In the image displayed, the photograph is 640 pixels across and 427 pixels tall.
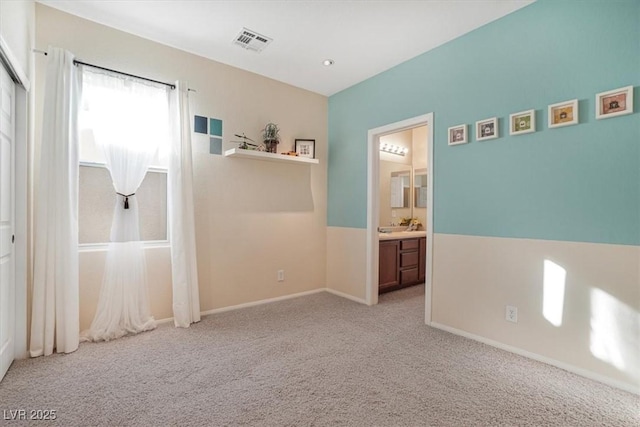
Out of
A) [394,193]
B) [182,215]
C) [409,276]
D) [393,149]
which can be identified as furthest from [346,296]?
[393,149]

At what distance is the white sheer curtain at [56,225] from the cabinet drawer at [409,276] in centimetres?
378

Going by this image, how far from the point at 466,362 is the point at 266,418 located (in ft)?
5.11

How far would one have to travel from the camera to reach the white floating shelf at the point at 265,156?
3334mm

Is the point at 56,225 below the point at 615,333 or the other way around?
the other way around

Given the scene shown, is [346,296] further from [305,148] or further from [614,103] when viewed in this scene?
[614,103]

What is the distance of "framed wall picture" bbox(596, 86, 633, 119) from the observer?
1961mm

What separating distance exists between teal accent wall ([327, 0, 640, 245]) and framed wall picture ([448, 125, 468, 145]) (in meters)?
0.06

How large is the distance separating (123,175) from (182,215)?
2.01 ft

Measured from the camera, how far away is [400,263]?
4449 millimetres

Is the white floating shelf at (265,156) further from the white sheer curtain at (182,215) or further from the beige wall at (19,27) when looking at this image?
the beige wall at (19,27)

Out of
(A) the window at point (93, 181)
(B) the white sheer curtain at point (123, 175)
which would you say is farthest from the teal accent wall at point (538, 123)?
(A) the window at point (93, 181)

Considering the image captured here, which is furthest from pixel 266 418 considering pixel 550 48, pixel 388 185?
pixel 388 185

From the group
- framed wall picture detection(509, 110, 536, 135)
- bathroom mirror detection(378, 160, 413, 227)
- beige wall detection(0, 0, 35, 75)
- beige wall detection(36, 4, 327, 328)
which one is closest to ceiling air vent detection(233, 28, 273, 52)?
beige wall detection(36, 4, 327, 328)

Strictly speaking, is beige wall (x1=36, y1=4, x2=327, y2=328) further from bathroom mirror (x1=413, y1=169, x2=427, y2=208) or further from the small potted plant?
bathroom mirror (x1=413, y1=169, x2=427, y2=208)
